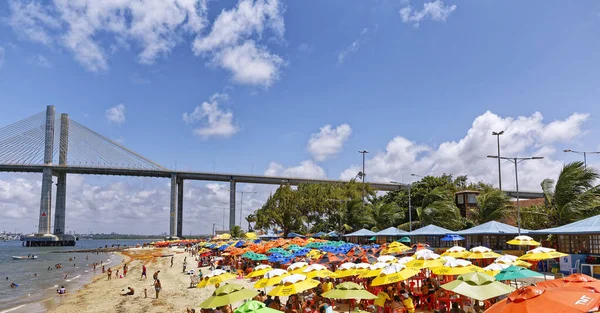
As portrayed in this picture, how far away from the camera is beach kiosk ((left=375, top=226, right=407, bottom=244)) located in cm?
3477

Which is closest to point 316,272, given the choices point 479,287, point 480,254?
point 479,287

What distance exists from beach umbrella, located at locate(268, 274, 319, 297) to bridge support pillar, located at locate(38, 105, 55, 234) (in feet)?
344

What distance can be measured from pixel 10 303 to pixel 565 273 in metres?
29.0

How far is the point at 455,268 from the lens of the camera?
1234 cm

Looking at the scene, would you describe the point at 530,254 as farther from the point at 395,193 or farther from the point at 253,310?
the point at 395,193

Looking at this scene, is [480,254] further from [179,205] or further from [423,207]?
[179,205]

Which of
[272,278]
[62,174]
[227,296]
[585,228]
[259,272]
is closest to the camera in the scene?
[227,296]

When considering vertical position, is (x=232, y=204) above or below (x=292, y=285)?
above

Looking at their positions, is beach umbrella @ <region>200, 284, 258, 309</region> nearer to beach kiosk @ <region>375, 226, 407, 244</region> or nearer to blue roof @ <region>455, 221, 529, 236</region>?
blue roof @ <region>455, 221, 529, 236</region>

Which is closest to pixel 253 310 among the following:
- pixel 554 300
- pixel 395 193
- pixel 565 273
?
pixel 554 300

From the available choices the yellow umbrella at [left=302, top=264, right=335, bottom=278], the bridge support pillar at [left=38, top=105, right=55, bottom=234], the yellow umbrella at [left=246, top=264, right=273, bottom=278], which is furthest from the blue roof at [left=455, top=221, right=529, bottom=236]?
the bridge support pillar at [left=38, top=105, right=55, bottom=234]

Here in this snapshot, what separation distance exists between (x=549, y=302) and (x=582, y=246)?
54.6 ft

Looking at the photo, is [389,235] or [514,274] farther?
[389,235]

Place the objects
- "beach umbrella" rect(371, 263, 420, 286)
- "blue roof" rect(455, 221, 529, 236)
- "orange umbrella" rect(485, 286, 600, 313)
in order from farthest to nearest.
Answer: "blue roof" rect(455, 221, 529, 236) → "beach umbrella" rect(371, 263, 420, 286) → "orange umbrella" rect(485, 286, 600, 313)
